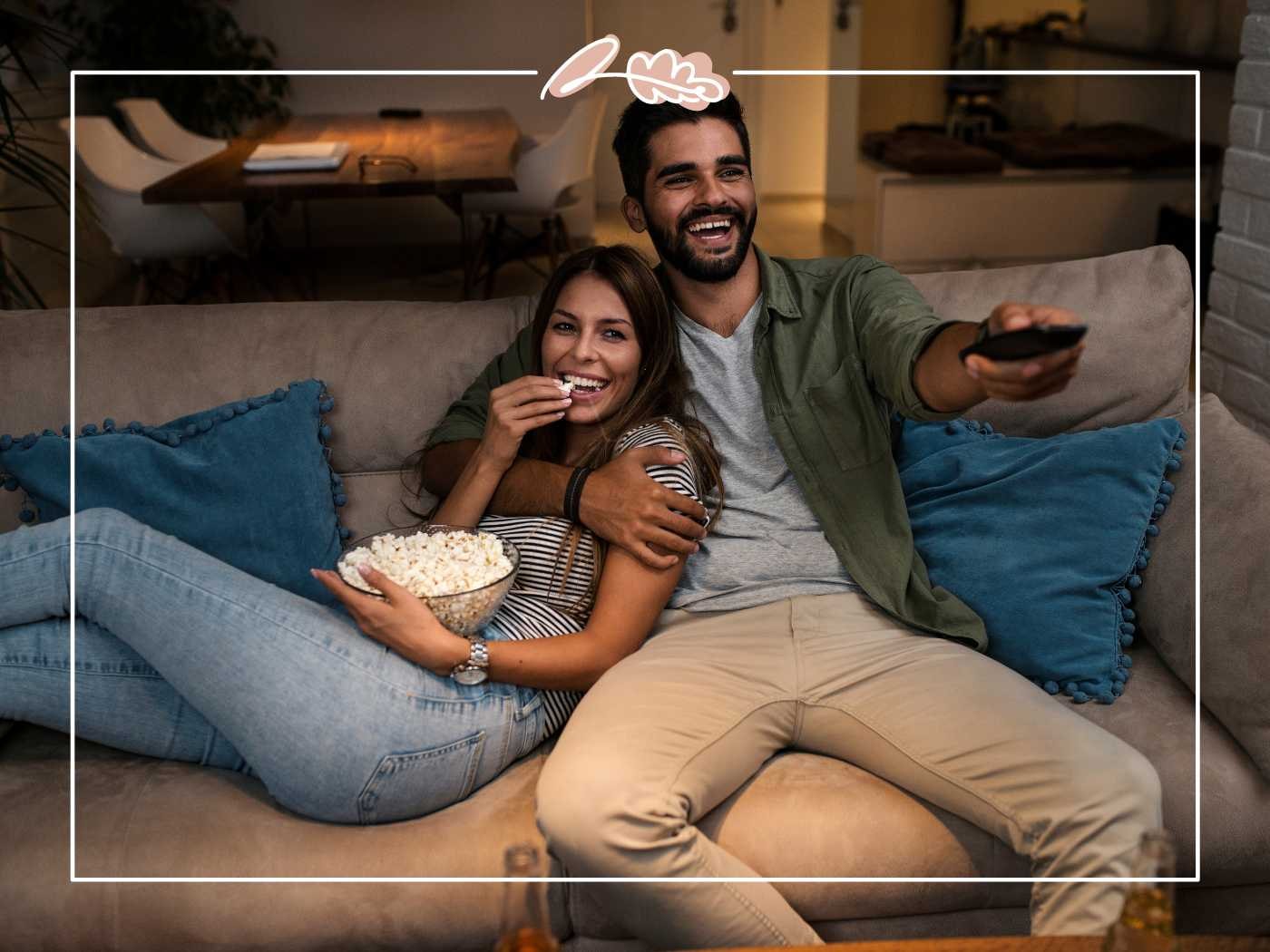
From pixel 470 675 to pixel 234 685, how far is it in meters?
0.25

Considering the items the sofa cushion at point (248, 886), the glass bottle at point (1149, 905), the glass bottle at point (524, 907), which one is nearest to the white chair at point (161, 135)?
the sofa cushion at point (248, 886)

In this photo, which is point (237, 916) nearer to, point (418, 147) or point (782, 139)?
point (418, 147)

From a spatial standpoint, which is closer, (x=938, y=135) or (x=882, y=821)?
(x=882, y=821)

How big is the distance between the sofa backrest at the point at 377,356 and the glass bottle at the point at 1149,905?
3.17 ft

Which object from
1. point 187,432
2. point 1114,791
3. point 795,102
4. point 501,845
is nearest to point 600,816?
point 501,845

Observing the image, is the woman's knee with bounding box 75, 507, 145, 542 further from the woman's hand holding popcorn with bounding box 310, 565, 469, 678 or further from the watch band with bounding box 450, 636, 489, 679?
the watch band with bounding box 450, 636, 489, 679

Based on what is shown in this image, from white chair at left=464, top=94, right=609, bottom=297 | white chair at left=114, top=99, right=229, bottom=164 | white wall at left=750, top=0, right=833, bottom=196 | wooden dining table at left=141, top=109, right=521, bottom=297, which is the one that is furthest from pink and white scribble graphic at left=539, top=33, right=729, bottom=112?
white wall at left=750, top=0, right=833, bottom=196

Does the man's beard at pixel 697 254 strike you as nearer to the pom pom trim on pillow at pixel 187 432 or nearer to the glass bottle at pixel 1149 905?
the pom pom trim on pillow at pixel 187 432

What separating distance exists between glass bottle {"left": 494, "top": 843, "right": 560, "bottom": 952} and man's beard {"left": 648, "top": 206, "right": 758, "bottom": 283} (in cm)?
96

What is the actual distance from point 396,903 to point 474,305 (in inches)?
36.2

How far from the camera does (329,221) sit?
19.6 feet

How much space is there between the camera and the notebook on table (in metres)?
3.49

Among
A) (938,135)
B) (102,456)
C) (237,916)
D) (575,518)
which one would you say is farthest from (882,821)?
(938,135)

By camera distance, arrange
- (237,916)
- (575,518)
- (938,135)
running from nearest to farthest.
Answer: (237,916)
(575,518)
(938,135)
